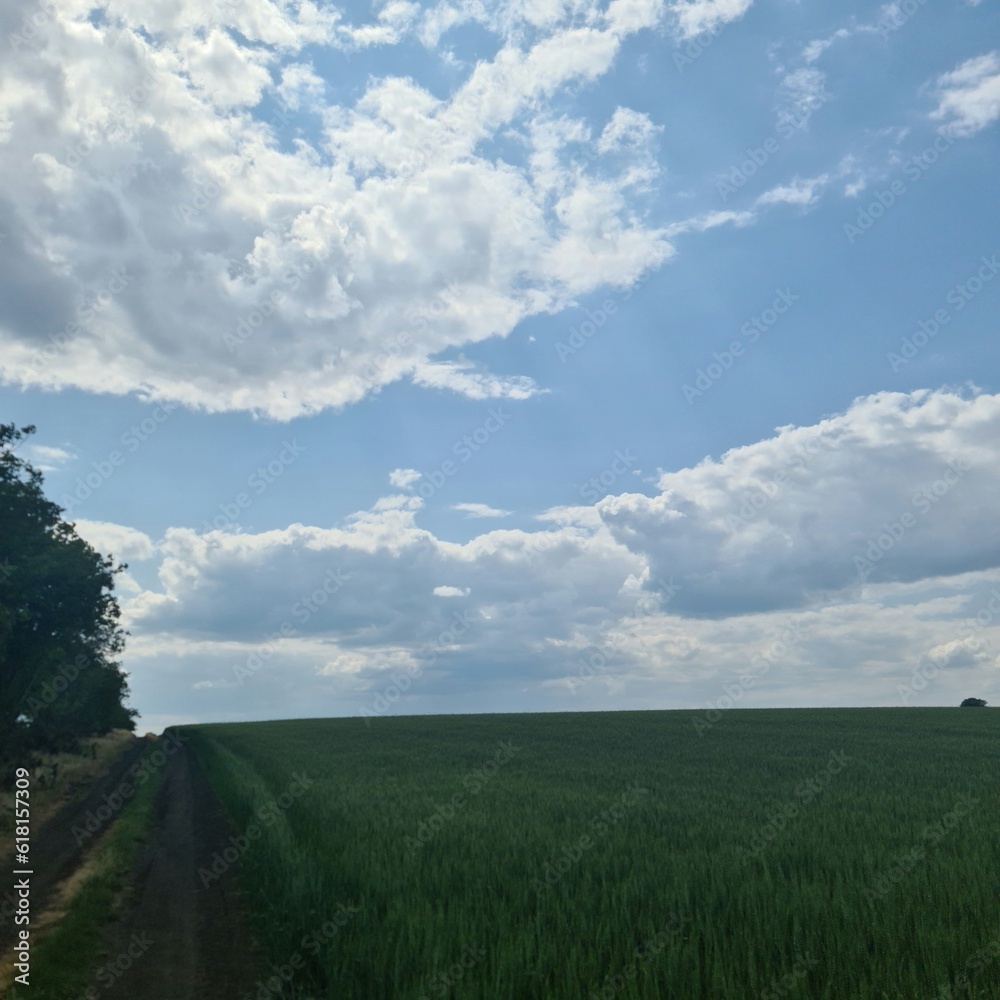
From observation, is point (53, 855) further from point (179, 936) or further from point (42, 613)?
point (42, 613)

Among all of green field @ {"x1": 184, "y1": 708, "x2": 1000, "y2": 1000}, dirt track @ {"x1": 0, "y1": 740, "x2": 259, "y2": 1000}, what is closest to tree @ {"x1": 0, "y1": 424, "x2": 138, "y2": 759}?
dirt track @ {"x1": 0, "y1": 740, "x2": 259, "y2": 1000}

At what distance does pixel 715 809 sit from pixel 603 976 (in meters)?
11.4

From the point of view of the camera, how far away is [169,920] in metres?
13.5

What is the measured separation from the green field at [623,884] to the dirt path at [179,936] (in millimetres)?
459

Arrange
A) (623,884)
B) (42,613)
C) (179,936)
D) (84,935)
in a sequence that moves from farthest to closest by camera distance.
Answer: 1. (42,613)
2. (179,936)
3. (84,935)
4. (623,884)

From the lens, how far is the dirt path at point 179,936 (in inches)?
414

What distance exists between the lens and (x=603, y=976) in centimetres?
834

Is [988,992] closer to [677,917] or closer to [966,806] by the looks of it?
Result: [677,917]

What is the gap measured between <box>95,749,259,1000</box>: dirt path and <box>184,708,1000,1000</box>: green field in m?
0.46

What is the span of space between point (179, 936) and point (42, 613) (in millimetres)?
40366

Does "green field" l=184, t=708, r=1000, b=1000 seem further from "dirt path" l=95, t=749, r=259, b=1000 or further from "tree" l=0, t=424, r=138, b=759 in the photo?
"tree" l=0, t=424, r=138, b=759

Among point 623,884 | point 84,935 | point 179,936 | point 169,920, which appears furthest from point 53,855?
point 623,884

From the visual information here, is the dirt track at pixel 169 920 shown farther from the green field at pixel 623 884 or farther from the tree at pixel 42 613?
the tree at pixel 42 613

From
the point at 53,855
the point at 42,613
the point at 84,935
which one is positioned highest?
the point at 42,613
